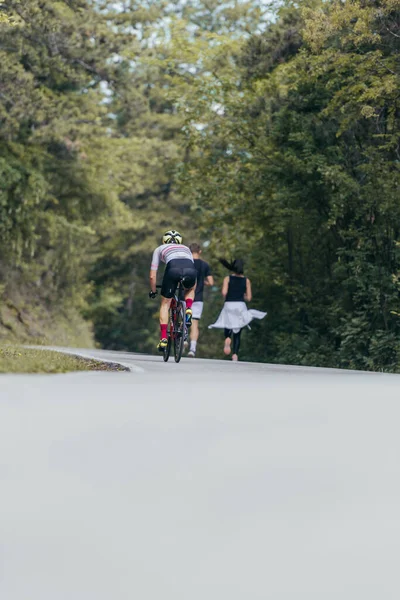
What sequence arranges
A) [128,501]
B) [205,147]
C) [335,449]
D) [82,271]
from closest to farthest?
[128,501]
[335,449]
[205,147]
[82,271]

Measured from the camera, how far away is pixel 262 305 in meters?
27.8

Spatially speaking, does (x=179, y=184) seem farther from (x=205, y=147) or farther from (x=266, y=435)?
(x=266, y=435)

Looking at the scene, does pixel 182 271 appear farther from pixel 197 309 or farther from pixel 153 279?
pixel 197 309

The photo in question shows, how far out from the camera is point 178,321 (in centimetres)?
1648

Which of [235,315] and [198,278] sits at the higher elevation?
[198,278]

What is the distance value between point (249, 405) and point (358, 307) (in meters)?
11.2

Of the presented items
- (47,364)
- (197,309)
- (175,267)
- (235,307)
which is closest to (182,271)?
(175,267)

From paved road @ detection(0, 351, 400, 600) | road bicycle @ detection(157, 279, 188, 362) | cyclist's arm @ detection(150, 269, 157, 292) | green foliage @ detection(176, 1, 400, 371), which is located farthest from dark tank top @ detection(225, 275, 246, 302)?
paved road @ detection(0, 351, 400, 600)

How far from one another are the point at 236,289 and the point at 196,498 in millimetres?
14677

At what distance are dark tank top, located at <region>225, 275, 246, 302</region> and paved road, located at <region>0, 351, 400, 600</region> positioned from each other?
10.2 m

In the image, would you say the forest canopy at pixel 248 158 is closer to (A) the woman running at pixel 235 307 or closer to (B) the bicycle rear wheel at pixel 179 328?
(A) the woman running at pixel 235 307

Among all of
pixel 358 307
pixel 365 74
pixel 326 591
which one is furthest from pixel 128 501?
pixel 358 307

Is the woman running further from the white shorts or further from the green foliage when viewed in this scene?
the green foliage

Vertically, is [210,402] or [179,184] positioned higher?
[179,184]
